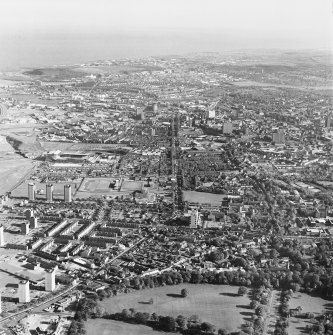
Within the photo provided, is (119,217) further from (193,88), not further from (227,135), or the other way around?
(193,88)

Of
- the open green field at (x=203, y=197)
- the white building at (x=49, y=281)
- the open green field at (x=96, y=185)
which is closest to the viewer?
the white building at (x=49, y=281)

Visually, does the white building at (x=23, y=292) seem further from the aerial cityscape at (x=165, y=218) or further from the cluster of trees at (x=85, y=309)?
the cluster of trees at (x=85, y=309)

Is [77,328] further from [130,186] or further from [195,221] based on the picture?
[130,186]

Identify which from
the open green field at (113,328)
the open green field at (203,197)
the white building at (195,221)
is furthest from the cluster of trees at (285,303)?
the open green field at (203,197)

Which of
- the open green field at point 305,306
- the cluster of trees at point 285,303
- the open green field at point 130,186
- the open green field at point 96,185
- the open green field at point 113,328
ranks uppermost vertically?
the open green field at point 130,186

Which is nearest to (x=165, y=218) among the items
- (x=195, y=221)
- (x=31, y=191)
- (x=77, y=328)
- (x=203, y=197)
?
(x=195, y=221)

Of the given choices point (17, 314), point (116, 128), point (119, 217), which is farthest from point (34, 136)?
point (17, 314)

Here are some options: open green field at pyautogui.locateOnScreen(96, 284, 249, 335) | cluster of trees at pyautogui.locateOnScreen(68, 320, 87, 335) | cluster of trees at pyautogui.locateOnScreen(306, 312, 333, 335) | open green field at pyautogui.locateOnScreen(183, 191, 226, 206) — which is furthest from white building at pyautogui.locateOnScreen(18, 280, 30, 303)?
open green field at pyautogui.locateOnScreen(183, 191, 226, 206)
